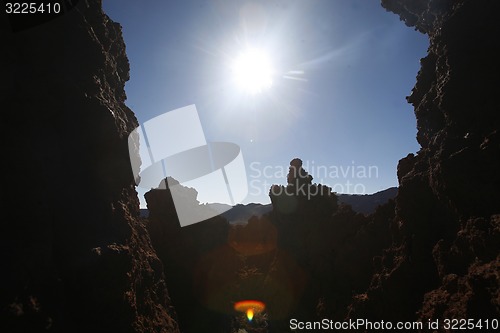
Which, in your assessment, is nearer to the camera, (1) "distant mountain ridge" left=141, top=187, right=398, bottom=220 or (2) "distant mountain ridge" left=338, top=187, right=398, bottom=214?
(1) "distant mountain ridge" left=141, top=187, right=398, bottom=220

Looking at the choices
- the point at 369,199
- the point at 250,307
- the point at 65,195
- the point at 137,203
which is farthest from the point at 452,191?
the point at 369,199

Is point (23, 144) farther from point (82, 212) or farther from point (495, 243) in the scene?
point (495, 243)

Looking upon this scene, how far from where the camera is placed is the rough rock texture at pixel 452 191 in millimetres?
12594

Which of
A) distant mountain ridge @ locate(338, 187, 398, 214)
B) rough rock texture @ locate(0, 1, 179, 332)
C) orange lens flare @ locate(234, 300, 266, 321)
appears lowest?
orange lens flare @ locate(234, 300, 266, 321)

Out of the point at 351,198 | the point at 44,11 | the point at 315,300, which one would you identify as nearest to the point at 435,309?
the point at 315,300

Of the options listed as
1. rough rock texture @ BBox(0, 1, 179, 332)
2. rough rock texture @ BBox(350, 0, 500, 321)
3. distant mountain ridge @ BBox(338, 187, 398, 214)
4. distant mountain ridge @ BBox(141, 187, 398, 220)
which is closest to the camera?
rough rock texture @ BBox(0, 1, 179, 332)

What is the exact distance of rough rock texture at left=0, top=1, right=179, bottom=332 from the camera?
32.8 feet

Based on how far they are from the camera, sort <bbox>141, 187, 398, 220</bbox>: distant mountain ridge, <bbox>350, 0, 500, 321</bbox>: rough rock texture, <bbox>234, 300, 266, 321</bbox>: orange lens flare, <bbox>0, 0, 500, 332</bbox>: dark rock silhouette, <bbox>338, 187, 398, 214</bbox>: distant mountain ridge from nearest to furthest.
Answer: <bbox>0, 0, 500, 332</bbox>: dark rock silhouette
<bbox>350, 0, 500, 321</bbox>: rough rock texture
<bbox>234, 300, 266, 321</bbox>: orange lens flare
<bbox>141, 187, 398, 220</bbox>: distant mountain ridge
<bbox>338, 187, 398, 214</bbox>: distant mountain ridge

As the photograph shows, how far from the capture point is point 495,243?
11.8m

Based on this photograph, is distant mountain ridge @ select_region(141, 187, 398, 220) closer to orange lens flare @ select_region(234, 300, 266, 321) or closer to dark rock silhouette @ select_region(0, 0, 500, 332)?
orange lens flare @ select_region(234, 300, 266, 321)

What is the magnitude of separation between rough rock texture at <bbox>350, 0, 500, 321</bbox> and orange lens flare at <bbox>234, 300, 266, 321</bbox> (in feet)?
61.8

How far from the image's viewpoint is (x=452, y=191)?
14672 millimetres

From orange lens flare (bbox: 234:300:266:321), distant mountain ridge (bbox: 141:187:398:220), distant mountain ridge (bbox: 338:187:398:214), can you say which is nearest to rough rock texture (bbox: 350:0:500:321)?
orange lens flare (bbox: 234:300:266:321)

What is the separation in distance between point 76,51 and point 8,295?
41.8ft
